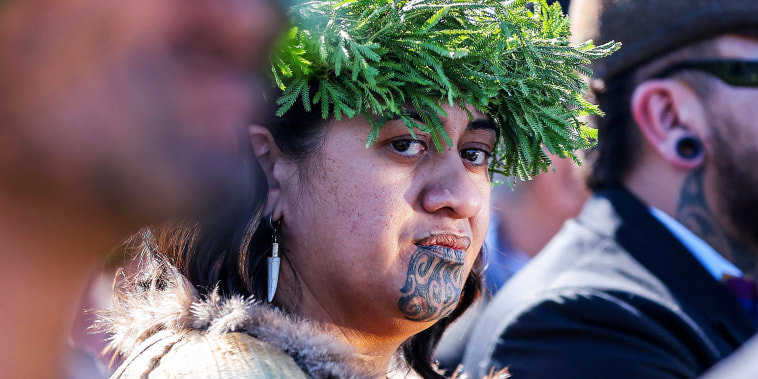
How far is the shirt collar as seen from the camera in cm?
336

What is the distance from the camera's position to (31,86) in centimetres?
103

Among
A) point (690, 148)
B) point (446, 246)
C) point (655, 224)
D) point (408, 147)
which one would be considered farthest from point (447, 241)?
point (690, 148)

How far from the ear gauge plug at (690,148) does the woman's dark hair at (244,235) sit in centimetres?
209

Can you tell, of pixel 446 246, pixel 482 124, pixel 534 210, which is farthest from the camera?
pixel 534 210

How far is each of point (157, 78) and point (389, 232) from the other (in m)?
1.08

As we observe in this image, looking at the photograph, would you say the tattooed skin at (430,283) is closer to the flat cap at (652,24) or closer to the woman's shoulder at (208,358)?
the woman's shoulder at (208,358)

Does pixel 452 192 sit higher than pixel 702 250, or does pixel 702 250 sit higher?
pixel 452 192

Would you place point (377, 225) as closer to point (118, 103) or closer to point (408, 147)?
point (408, 147)

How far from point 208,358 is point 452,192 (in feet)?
2.53

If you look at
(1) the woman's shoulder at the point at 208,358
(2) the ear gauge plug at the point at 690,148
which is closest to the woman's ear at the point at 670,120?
(2) the ear gauge plug at the point at 690,148

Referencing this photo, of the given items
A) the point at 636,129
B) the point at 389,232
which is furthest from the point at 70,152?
the point at 636,129

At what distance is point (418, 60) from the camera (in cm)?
205

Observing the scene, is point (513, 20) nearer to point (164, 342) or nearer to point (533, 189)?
point (164, 342)

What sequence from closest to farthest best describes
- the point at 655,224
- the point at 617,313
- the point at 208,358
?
the point at 208,358 → the point at 617,313 → the point at 655,224
